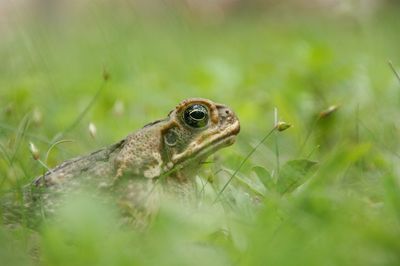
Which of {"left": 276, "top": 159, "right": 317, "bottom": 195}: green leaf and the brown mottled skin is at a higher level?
the brown mottled skin

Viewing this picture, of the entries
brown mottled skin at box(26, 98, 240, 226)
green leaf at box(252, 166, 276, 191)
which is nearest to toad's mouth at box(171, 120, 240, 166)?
brown mottled skin at box(26, 98, 240, 226)

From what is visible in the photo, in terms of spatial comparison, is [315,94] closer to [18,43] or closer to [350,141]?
[350,141]

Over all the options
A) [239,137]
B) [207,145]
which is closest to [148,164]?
[207,145]

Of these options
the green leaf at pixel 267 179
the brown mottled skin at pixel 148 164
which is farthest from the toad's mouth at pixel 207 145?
the green leaf at pixel 267 179

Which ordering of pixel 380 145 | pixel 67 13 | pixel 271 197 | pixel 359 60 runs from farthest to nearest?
1. pixel 67 13
2. pixel 359 60
3. pixel 380 145
4. pixel 271 197

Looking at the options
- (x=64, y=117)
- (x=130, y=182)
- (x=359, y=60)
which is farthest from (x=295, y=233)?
(x=359, y=60)

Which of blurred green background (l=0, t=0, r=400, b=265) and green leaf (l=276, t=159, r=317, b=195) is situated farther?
green leaf (l=276, t=159, r=317, b=195)

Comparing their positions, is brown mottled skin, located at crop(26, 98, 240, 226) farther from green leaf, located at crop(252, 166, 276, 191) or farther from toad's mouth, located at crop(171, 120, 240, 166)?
green leaf, located at crop(252, 166, 276, 191)
